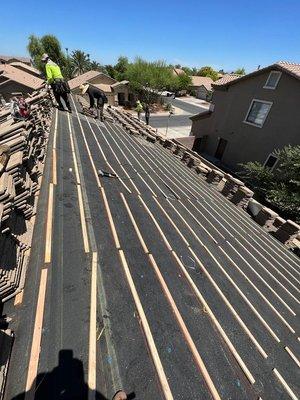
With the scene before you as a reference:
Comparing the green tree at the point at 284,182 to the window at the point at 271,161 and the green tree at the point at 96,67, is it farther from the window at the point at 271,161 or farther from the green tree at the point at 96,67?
the green tree at the point at 96,67

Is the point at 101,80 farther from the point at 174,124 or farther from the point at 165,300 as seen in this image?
the point at 165,300

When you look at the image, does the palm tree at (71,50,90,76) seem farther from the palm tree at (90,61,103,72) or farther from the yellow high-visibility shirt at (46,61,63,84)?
the yellow high-visibility shirt at (46,61,63,84)

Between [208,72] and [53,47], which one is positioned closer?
[53,47]

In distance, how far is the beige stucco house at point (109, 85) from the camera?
46906mm

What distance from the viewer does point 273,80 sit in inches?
731

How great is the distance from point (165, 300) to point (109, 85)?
5451cm

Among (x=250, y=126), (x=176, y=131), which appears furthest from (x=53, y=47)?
(x=250, y=126)

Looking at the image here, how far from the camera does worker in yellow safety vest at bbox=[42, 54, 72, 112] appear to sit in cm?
1059

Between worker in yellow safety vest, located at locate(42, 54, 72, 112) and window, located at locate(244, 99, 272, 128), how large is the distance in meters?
16.7

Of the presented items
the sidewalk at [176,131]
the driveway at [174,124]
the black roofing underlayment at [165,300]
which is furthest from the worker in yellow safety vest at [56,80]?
the driveway at [174,124]

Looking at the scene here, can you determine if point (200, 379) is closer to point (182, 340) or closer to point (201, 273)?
point (182, 340)

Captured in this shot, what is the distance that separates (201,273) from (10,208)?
12.7ft

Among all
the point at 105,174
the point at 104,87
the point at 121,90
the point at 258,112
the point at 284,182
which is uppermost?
the point at 258,112

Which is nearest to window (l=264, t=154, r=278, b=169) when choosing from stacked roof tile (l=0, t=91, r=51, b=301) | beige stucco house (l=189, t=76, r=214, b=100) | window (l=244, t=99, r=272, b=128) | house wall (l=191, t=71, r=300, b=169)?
house wall (l=191, t=71, r=300, b=169)
